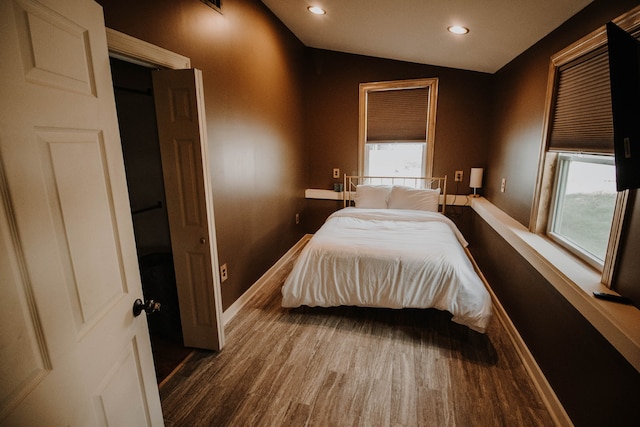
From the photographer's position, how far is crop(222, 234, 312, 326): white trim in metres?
2.57

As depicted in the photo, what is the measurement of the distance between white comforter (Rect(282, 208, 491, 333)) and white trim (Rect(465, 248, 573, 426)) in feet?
0.89

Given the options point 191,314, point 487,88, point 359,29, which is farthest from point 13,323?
point 487,88

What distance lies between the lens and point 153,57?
65.9 inches

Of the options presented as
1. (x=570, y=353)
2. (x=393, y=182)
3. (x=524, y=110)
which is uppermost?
(x=524, y=110)

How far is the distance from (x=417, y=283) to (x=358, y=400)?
1.00 metres

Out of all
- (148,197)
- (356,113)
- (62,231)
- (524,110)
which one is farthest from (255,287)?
(524,110)

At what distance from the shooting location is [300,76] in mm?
4098

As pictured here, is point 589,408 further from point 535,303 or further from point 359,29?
point 359,29

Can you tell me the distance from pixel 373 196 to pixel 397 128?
3.38 feet

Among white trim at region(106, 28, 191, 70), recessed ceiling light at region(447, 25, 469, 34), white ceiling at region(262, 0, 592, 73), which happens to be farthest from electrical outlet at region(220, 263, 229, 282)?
recessed ceiling light at region(447, 25, 469, 34)

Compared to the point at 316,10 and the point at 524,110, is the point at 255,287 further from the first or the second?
the point at 524,110

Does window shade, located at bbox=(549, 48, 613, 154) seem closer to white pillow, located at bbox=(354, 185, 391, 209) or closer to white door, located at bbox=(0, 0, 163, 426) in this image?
white pillow, located at bbox=(354, 185, 391, 209)

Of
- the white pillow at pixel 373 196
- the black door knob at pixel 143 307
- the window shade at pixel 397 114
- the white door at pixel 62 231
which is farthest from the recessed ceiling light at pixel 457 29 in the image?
the black door knob at pixel 143 307

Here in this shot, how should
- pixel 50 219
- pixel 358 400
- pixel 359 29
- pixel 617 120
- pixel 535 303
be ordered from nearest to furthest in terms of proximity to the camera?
pixel 50 219
pixel 617 120
pixel 358 400
pixel 535 303
pixel 359 29
